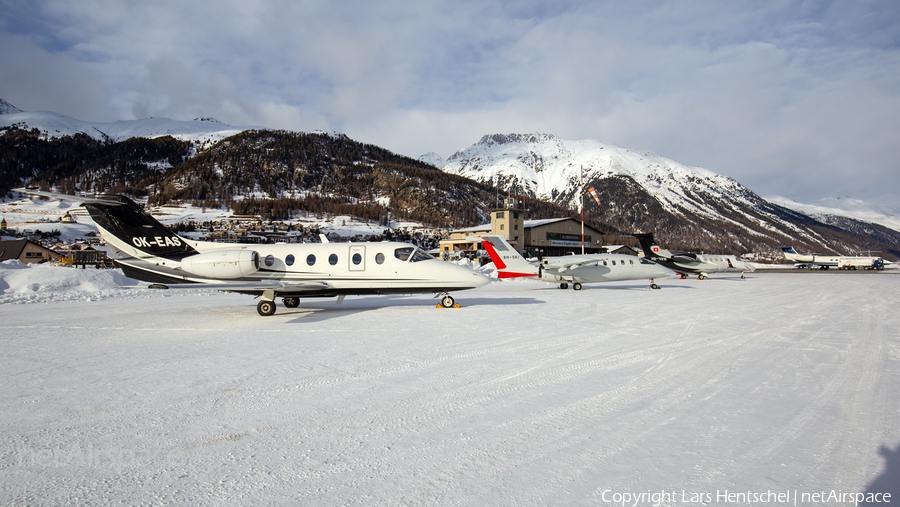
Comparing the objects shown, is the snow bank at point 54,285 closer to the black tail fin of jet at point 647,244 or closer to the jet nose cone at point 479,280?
the jet nose cone at point 479,280

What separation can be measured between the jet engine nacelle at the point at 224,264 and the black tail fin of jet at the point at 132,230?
1208 millimetres

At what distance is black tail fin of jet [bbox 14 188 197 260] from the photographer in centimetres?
1384

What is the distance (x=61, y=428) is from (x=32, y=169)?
276 metres

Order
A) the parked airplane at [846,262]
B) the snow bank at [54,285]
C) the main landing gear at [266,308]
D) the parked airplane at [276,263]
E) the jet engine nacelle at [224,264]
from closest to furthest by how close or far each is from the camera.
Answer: the main landing gear at [266,308]
the jet engine nacelle at [224,264]
the parked airplane at [276,263]
the snow bank at [54,285]
the parked airplane at [846,262]

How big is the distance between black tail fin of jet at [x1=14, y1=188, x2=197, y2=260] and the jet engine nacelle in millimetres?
1208

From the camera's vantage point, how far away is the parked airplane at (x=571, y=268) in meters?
23.7

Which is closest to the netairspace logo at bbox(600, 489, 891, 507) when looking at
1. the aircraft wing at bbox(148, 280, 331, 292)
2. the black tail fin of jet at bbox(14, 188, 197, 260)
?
the aircraft wing at bbox(148, 280, 331, 292)

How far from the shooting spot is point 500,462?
367cm

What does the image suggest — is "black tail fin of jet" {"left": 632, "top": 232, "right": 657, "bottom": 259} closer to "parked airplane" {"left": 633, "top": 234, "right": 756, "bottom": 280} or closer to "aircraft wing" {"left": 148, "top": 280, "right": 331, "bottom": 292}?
"parked airplane" {"left": 633, "top": 234, "right": 756, "bottom": 280}

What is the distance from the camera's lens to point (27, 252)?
4284cm

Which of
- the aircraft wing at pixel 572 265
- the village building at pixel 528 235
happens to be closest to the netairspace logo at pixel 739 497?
the aircraft wing at pixel 572 265

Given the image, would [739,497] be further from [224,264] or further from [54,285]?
[54,285]

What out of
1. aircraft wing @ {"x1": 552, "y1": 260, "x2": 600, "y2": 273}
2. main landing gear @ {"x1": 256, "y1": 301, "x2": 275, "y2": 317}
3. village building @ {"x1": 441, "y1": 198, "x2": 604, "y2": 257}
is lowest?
main landing gear @ {"x1": 256, "y1": 301, "x2": 275, "y2": 317}

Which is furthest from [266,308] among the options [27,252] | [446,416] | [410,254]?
[27,252]
